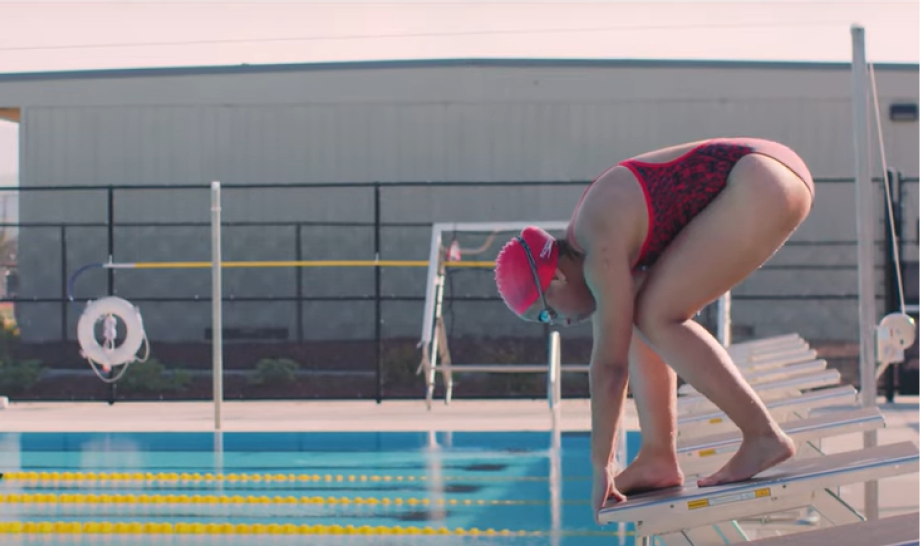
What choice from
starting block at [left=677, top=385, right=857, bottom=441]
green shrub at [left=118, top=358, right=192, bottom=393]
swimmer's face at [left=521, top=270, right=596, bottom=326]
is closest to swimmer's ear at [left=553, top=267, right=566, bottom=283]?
swimmer's face at [left=521, top=270, right=596, bottom=326]

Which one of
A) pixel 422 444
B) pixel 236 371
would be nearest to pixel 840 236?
pixel 236 371

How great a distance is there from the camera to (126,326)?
39.8 feet

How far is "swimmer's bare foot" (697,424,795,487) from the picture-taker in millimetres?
3555

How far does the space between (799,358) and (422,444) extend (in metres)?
3.39

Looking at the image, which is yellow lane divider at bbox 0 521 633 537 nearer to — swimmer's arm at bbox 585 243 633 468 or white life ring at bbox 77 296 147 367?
swimmer's arm at bbox 585 243 633 468

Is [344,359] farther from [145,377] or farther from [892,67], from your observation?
[892,67]

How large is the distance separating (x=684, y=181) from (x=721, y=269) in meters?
0.27

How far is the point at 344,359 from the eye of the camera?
728 inches

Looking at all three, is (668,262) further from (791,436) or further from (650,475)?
(791,436)

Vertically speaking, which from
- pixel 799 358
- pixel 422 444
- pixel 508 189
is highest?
pixel 508 189

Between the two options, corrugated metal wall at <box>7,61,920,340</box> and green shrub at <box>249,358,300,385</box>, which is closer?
green shrub at <box>249,358,300,385</box>

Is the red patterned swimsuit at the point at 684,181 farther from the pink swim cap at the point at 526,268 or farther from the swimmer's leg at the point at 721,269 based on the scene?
the pink swim cap at the point at 526,268

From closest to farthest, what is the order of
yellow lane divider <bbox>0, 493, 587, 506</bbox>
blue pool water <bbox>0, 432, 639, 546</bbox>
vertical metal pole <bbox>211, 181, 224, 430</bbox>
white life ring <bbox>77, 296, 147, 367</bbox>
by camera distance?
blue pool water <bbox>0, 432, 639, 546</bbox> < yellow lane divider <bbox>0, 493, 587, 506</bbox> < vertical metal pole <bbox>211, 181, 224, 430</bbox> < white life ring <bbox>77, 296, 147, 367</bbox>

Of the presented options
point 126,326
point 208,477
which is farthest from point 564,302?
point 126,326
